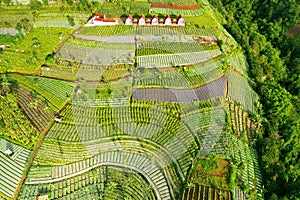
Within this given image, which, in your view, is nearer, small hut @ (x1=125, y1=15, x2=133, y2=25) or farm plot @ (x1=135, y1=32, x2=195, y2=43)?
farm plot @ (x1=135, y1=32, x2=195, y2=43)

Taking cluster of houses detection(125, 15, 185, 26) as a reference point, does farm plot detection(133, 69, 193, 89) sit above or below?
below

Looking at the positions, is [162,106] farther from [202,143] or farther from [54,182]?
[54,182]

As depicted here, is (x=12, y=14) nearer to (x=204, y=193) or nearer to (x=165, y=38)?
(x=165, y=38)

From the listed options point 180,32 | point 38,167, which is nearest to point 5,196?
point 38,167

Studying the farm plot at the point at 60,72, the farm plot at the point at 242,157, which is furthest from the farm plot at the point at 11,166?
the farm plot at the point at 242,157

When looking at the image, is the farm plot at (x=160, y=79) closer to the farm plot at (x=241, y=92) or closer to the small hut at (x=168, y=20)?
the farm plot at (x=241, y=92)

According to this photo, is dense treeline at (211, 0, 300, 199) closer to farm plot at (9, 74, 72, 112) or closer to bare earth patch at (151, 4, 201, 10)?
bare earth patch at (151, 4, 201, 10)

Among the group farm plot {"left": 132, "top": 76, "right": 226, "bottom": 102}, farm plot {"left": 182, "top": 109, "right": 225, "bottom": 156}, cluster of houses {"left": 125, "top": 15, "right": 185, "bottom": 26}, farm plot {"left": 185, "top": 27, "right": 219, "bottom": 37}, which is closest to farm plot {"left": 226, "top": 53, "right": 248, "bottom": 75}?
farm plot {"left": 185, "top": 27, "right": 219, "bottom": 37}
